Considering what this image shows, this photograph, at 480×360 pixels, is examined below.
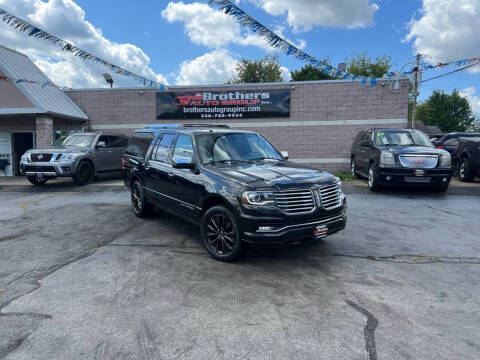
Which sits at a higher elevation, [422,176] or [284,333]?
[422,176]

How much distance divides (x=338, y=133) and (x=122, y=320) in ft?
44.7

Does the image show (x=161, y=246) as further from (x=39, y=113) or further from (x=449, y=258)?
(x=39, y=113)

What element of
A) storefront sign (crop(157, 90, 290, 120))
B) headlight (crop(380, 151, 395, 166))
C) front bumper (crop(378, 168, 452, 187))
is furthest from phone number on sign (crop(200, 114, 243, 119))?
front bumper (crop(378, 168, 452, 187))

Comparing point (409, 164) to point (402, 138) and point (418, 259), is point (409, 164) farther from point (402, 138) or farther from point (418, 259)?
point (418, 259)

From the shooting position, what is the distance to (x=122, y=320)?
116 inches

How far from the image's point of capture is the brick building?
1429 cm

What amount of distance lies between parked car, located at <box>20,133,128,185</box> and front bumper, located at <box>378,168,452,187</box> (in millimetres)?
9835

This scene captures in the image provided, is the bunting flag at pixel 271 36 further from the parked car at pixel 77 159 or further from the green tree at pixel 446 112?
the green tree at pixel 446 112

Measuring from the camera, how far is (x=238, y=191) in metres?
4.02

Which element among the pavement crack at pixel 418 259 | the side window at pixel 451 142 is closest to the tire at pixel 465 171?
the side window at pixel 451 142

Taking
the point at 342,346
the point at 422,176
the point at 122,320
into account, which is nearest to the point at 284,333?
the point at 342,346

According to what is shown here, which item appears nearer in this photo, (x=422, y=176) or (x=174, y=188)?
(x=174, y=188)

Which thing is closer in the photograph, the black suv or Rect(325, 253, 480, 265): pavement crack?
the black suv

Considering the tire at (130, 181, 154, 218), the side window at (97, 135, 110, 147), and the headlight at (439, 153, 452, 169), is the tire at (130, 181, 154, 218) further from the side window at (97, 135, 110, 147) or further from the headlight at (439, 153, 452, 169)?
the headlight at (439, 153, 452, 169)
